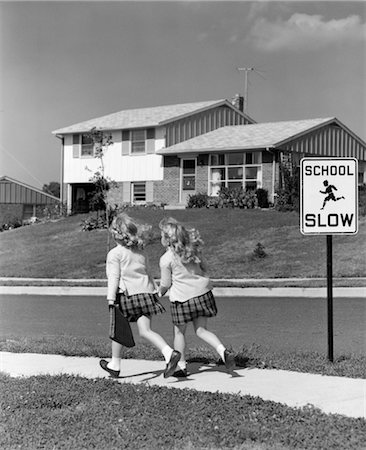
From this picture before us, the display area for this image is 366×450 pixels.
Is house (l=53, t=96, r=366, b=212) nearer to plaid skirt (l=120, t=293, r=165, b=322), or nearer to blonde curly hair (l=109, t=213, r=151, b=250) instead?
blonde curly hair (l=109, t=213, r=151, b=250)

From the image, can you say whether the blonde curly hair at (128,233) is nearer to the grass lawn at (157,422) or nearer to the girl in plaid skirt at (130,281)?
the girl in plaid skirt at (130,281)

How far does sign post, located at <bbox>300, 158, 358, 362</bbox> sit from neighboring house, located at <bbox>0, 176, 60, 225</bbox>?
140 ft

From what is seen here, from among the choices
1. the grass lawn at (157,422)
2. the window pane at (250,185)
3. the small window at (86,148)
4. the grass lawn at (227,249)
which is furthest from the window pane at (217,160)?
the grass lawn at (157,422)

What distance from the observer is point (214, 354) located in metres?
8.81

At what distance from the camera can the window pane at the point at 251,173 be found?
113ft

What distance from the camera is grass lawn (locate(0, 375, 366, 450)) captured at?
5188 mm

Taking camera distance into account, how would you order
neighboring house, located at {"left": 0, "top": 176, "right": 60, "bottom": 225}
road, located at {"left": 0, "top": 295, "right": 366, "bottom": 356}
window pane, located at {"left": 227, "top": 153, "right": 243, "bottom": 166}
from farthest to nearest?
neighboring house, located at {"left": 0, "top": 176, "right": 60, "bottom": 225} < window pane, located at {"left": 227, "top": 153, "right": 243, "bottom": 166} < road, located at {"left": 0, "top": 295, "right": 366, "bottom": 356}

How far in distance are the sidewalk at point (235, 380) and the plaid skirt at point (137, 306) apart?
649 millimetres

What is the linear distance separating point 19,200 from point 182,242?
4480cm

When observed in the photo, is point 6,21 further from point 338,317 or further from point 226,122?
point 226,122

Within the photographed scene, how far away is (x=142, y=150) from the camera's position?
126 ft

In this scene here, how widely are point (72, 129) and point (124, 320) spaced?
1342 inches

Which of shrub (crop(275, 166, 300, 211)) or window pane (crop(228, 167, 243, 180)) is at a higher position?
window pane (crop(228, 167, 243, 180))

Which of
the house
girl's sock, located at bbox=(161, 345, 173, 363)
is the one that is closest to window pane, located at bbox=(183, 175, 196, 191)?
the house
